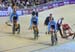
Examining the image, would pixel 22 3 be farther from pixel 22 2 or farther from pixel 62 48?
pixel 62 48

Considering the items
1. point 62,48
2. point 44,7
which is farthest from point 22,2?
point 62,48

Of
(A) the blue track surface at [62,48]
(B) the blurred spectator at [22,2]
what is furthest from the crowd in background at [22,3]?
(A) the blue track surface at [62,48]

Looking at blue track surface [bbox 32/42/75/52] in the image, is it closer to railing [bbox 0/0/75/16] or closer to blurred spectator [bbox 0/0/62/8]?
railing [bbox 0/0/75/16]

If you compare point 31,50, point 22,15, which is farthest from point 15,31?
point 22,15

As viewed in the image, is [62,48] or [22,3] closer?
[62,48]

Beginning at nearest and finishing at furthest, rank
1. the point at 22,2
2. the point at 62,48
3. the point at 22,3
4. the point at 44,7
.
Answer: the point at 62,48 < the point at 22,3 < the point at 22,2 < the point at 44,7

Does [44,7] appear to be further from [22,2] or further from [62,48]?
[62,48]

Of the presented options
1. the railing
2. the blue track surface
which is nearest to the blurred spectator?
the railing

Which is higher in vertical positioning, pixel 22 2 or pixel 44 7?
pixel 22 2

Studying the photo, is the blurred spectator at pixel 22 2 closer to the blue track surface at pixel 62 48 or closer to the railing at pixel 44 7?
the railing at pixel 44 7

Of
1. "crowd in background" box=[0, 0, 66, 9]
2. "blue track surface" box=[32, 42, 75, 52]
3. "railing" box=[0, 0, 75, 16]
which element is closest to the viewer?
"blue track surface" box=[32, 42, 75, 52]

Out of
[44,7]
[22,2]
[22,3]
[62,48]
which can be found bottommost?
[62,48]

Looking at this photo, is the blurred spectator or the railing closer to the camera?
the railing

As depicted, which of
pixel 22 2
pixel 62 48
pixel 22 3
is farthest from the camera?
pixel 22 2
